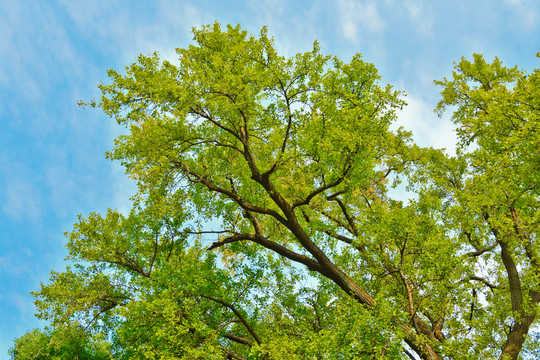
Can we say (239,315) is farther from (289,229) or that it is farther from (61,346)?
(61,346)

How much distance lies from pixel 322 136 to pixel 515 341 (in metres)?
9.47

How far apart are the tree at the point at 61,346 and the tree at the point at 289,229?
58 centimetres

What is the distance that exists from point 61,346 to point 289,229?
13.2 meters

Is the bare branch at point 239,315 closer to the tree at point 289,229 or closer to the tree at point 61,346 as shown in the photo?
the tree at point 289,229

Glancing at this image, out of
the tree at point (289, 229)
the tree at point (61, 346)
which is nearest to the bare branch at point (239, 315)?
the tree at point (289, 229)

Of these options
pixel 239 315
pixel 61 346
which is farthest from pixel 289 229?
pixel 61 346

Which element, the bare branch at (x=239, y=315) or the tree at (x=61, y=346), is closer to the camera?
the bare branch at (x=239, y=315)

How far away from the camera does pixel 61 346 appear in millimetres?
17594

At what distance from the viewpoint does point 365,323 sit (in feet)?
29.9

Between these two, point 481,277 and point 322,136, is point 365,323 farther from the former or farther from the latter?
point 481,277

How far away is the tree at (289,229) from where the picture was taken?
35.2ft

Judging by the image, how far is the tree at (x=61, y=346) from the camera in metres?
13.2

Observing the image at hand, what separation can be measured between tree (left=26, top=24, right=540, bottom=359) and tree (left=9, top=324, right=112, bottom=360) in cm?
58

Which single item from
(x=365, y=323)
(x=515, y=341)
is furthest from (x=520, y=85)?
(x=365, y=323)
